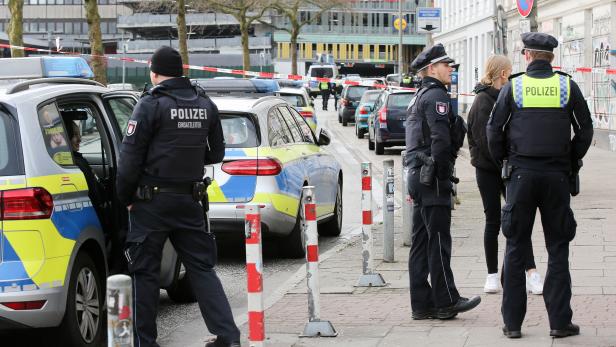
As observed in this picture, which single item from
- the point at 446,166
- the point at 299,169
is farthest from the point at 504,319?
the point at 299,169

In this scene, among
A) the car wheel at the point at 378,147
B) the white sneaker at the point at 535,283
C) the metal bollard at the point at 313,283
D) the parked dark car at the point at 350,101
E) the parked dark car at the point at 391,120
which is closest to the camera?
the metal bollard at the point at 313,283

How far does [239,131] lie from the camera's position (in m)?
11.1

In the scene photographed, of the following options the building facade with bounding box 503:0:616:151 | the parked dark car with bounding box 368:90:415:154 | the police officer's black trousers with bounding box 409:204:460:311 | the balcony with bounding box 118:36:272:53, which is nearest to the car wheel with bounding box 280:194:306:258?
the police officer's black trousers with bounding box 409:204:460:311

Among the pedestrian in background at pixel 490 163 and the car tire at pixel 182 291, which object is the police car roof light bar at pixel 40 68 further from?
the pedestrian in background at pixel 490 163

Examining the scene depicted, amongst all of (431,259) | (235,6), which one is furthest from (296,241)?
(235,6)

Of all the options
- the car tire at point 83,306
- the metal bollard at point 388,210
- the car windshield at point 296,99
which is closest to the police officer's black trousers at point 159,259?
the car tire at point 83,306

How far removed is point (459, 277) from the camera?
1003 cm

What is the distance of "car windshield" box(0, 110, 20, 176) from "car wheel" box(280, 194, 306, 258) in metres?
4.99

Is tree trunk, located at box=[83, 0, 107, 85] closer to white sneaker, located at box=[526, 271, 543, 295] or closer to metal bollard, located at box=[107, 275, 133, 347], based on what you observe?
white sneaker, located at box=[526, 271, 543, 295]

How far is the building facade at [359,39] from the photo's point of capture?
136 metres

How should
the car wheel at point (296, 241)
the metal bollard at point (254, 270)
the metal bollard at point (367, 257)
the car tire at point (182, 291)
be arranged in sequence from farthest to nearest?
the car wheel at point (296, 241)
the metal bollard at point (367, 257)
the car tire at point (182, 291)
the metal bollard at point (254, 270)

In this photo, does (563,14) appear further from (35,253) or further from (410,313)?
(35,253)

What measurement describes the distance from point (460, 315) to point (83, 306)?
271 cm

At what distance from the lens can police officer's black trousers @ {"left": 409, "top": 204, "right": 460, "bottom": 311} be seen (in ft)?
26.1
